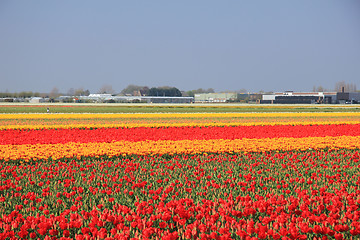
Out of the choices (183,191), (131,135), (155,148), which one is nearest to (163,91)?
(131,135)

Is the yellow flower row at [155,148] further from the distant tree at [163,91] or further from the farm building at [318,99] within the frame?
the distant tree at [163,91]

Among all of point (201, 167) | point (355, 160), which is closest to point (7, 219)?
point (201, 167)

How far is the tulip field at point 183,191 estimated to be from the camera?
511 centimetres

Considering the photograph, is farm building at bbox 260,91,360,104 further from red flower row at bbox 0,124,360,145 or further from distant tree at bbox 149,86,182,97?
red flower row at bbox 0,124,360,145

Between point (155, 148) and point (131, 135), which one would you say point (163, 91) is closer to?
point (131, 135)

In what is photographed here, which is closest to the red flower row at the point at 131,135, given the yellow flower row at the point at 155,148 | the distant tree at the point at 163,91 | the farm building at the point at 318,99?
the yellow flower row at the point at 155,148

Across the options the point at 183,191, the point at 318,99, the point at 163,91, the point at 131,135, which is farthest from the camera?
the point at 163,91

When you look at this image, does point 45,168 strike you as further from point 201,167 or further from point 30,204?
point 201,167

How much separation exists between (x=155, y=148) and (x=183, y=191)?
17.9 ft

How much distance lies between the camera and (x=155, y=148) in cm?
1303

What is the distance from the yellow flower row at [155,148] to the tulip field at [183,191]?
1.4 inches

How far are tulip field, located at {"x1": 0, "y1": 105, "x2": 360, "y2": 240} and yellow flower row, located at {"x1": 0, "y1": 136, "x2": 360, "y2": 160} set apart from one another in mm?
36

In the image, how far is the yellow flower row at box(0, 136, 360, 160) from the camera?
38.1ft

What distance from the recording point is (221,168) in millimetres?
10094
